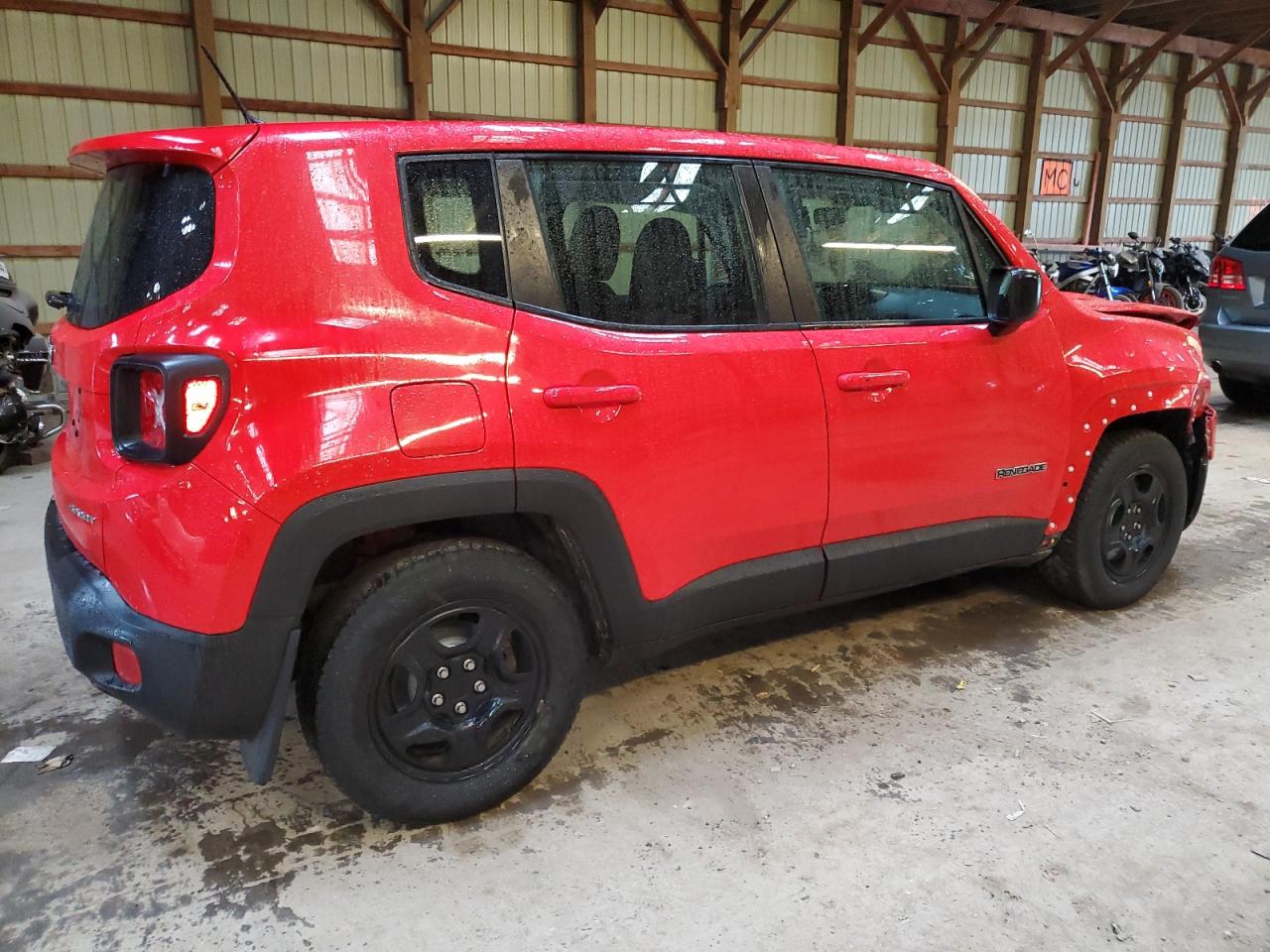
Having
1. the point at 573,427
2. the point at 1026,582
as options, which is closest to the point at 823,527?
the point at 573,427

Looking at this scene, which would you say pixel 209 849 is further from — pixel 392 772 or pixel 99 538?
pixel 99 538

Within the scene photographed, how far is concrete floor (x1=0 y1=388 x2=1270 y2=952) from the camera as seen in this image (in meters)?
1.95

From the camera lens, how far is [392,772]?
Answer: 7.12 ft

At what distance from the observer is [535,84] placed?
37.3ft

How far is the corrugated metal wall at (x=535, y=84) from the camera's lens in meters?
9.20

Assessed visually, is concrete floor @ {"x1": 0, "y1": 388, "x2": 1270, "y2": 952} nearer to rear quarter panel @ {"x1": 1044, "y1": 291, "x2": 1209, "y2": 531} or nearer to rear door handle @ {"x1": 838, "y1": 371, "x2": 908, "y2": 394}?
rear quarter panel @ {"x1": 1044, "y1": 291, "x2": 1209, "y2": 531}

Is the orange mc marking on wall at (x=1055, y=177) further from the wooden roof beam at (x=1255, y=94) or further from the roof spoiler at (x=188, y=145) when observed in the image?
the roof spoiler at (x=188, y=145)

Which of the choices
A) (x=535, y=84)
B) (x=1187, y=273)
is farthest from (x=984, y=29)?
(x=535, y=84)

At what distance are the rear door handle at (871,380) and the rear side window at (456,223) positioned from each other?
3.33 ft

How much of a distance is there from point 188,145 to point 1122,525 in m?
3.30

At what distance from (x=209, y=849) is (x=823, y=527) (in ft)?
5.88

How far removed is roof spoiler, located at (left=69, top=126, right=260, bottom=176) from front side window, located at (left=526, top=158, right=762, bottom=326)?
647 mm

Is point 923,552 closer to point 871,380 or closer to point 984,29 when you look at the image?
point 871,380

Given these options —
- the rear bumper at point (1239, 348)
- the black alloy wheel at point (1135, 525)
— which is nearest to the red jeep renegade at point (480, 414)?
the black alloy wheel at point (1135, 525)
